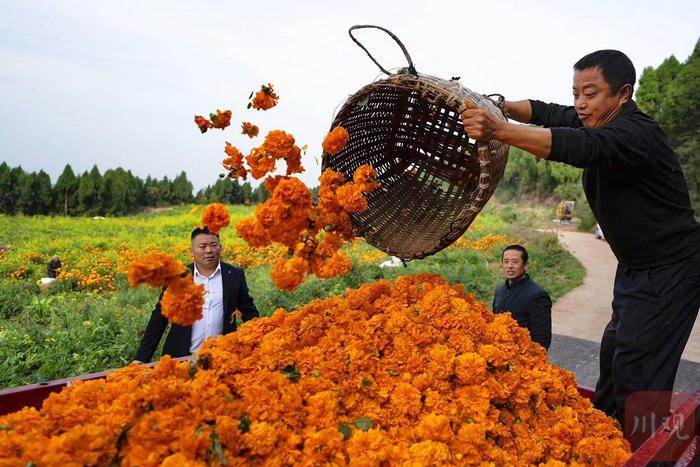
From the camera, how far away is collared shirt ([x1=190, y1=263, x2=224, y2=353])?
3406 mm

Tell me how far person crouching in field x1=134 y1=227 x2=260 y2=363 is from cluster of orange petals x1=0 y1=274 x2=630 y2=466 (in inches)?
48.6

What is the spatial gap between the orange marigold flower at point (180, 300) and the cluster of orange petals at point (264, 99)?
3.11ft

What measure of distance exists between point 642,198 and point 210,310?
2.66m

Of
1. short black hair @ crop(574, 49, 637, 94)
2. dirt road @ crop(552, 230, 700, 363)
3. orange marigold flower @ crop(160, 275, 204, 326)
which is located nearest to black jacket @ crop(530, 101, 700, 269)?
short black hair @ crop(574, 49, 637, 94)

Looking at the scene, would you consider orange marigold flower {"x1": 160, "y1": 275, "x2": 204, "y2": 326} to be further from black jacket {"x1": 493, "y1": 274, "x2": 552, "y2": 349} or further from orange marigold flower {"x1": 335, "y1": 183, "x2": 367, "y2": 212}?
black jacket {"x1": 493, "y1": 274, "x2": 552, "y2": 349}

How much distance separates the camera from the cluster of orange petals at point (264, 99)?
2303mm

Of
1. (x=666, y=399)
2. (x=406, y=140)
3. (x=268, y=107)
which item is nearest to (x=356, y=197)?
(x=268, y=107)

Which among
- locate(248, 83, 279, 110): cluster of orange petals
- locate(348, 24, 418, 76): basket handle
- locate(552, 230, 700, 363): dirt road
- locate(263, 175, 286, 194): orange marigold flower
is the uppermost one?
locate(348, 24, 418, 76): basket handle

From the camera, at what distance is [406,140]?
314 centimetres

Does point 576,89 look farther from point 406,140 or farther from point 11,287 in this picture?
point 11,287

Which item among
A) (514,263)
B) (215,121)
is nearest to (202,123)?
(215,121)

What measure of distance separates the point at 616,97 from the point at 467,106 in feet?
2.30

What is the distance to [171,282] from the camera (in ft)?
5.45

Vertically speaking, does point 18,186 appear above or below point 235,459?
above
